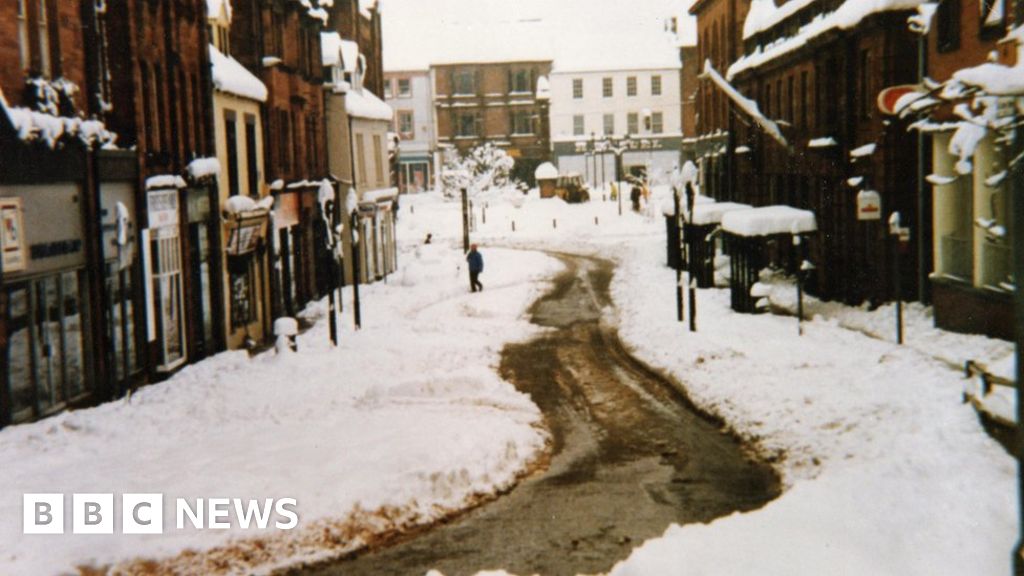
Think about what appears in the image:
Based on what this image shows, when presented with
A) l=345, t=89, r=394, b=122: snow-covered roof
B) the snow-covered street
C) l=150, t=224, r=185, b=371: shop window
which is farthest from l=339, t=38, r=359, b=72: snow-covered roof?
l=150, t=224, r=185, b=371: shop window

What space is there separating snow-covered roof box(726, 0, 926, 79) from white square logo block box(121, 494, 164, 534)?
19.1m

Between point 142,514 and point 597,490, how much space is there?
17.5ft

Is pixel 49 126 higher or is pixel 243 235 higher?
pixel 49 126

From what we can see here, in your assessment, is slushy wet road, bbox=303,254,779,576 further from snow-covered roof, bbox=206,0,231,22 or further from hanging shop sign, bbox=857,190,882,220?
snow-covered roof, bbox=206,0,231,22

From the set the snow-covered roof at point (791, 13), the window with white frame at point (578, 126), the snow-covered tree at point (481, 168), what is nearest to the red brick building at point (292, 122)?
the snow-covered roof at point (791, 13)

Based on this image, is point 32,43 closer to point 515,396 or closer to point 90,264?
point 90,264

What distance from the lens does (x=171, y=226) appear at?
2275 cm

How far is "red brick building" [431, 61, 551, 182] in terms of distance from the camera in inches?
3799

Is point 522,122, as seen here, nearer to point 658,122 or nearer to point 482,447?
point 658,122

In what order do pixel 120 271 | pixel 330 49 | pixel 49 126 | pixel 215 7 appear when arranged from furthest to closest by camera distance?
pixel 330 49 < pixel 215 7 < pixel 120 271 < pixel 49 126

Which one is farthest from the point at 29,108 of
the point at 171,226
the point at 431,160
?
the point at 431,160

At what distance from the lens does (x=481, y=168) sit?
90.6 m

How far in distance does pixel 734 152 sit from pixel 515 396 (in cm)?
2673

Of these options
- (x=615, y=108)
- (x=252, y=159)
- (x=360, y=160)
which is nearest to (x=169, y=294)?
(x=252, y=159)
